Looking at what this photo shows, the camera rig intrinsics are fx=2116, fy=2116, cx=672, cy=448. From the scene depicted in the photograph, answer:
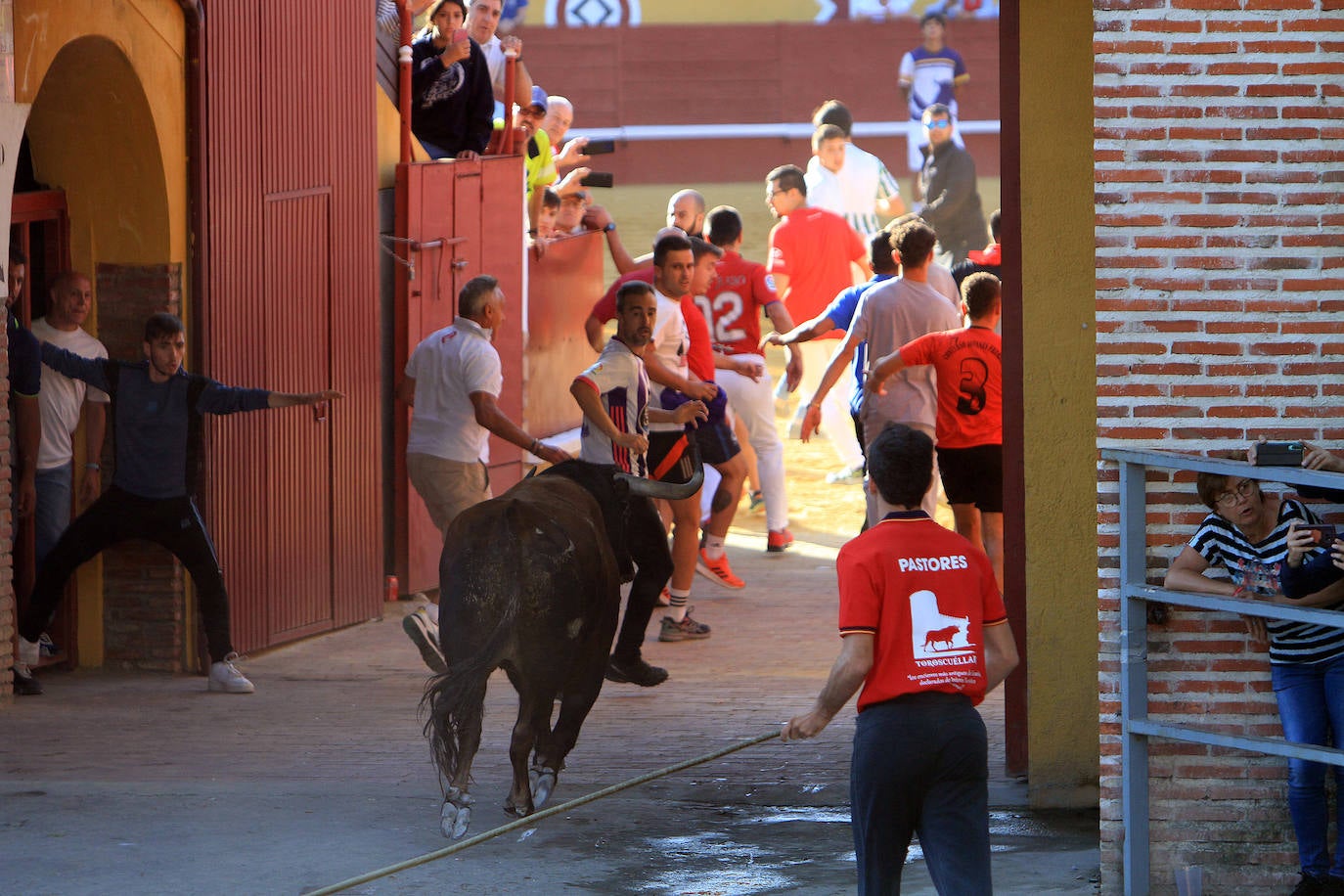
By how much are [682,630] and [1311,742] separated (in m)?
5.41

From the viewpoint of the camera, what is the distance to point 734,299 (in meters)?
13.0

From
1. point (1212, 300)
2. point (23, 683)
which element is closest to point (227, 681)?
point (23, 683)

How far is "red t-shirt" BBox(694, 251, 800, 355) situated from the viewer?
13.0 m

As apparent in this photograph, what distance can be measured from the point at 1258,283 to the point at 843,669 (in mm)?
1991

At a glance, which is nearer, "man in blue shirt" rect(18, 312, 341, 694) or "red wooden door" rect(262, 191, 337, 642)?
"man in blue shirt" rect(18, 312, 341, 694)

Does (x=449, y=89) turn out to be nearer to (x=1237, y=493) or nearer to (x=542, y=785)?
(x=542, y=785)

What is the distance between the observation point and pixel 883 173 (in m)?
19.5

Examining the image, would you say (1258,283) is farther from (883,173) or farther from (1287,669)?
(883,173)

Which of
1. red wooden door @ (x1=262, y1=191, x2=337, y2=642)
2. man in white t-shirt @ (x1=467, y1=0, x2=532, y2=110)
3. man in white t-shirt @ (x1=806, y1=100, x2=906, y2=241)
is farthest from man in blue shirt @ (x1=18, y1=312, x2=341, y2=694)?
man in white t-shirt @ (x1=806, y1=100, x2=906, y2=241)

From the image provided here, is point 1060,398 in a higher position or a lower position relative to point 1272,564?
higher

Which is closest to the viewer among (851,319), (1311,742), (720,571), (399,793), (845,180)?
(1311,742)

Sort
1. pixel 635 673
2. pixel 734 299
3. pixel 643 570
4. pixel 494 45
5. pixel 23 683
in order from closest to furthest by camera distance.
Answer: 1. pixel 643 570
2. pixel 635 673
3. pixel 23 683
4. pixel 734 299
5. pixel 494 45

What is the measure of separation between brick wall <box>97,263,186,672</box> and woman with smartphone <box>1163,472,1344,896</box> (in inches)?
227

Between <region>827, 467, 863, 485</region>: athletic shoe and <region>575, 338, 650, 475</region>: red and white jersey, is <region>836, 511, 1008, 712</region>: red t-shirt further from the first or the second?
<region>827, 467, 863, 485</region>: athletic shoe
